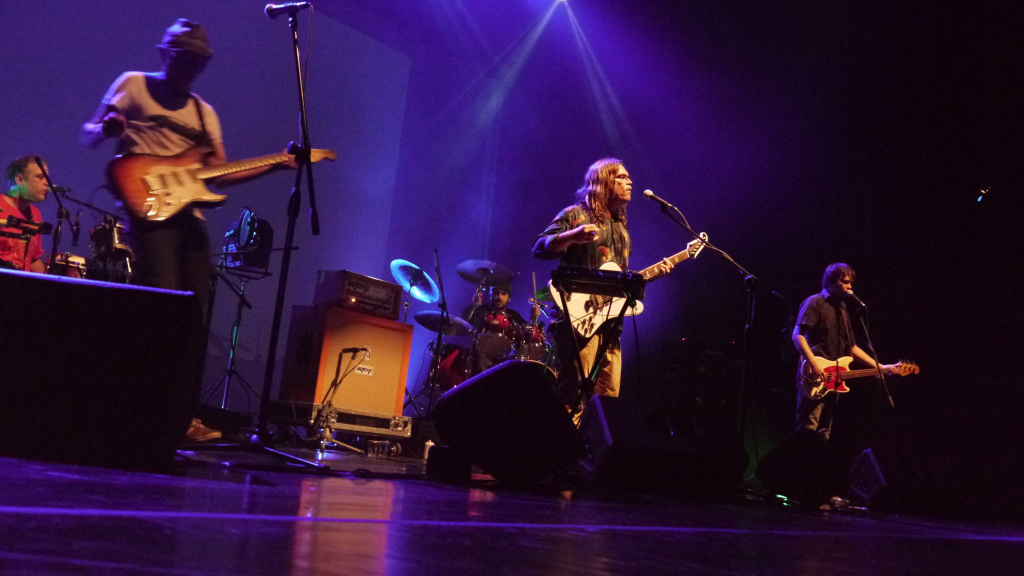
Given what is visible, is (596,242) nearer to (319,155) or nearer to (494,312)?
(319,155)

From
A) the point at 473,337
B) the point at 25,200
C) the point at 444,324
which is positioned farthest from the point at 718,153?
the point at 25,200

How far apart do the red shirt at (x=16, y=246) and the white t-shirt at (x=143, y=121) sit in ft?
8.92

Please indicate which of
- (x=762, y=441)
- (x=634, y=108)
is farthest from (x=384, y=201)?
(x=762, y=441)

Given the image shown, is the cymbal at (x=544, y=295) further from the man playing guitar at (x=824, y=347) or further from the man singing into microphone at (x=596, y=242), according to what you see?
the man singing into microphone at (x=596, y=242)

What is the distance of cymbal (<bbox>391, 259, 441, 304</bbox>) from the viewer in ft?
25.0

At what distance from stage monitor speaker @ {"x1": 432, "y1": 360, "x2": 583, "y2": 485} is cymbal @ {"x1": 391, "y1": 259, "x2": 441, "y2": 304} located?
436 centimetres

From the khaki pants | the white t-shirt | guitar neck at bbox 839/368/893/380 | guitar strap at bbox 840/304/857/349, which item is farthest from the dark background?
the white t-shirt

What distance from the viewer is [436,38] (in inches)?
370

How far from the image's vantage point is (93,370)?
240cm

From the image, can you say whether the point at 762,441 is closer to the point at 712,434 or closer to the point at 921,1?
the point at 712,434

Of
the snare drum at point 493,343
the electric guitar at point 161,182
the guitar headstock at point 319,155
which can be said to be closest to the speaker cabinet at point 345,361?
the snare drum at point 493,343

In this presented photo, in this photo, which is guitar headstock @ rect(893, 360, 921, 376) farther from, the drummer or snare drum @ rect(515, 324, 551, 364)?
the drummer

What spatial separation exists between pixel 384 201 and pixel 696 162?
11.6ft

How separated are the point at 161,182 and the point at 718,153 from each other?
5.36 meters
